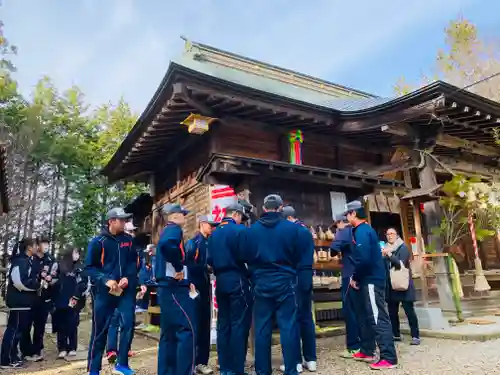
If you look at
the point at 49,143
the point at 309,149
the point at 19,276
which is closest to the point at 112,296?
the point at 19,276

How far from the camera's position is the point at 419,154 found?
30.5 ft

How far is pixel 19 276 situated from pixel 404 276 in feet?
19.9

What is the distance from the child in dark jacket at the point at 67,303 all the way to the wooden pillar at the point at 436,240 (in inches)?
288

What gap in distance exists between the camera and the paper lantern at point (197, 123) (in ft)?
24.8

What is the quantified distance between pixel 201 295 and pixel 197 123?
353cm

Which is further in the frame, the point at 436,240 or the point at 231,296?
the point at 436,240

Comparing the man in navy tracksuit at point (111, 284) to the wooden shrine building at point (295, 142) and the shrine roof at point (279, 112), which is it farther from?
the shrine roof at point (279, 112)

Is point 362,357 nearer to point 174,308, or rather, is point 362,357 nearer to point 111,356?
point 174,308

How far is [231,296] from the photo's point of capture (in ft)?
15.5

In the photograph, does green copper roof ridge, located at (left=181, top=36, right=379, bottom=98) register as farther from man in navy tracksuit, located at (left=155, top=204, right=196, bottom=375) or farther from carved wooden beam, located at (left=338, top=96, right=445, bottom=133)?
man in navy tracksuit, located at (left=155, top=204, right=196, bottom=375)

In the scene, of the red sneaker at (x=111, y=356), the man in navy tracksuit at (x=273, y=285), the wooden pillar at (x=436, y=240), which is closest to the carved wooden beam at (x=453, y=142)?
the wooden pillar at (x=436, y=240)

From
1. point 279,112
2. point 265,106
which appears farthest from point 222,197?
point 279,112

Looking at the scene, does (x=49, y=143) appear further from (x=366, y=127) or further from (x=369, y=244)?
(x=369, y=244)

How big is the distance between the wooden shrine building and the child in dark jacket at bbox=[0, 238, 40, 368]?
125 inches
